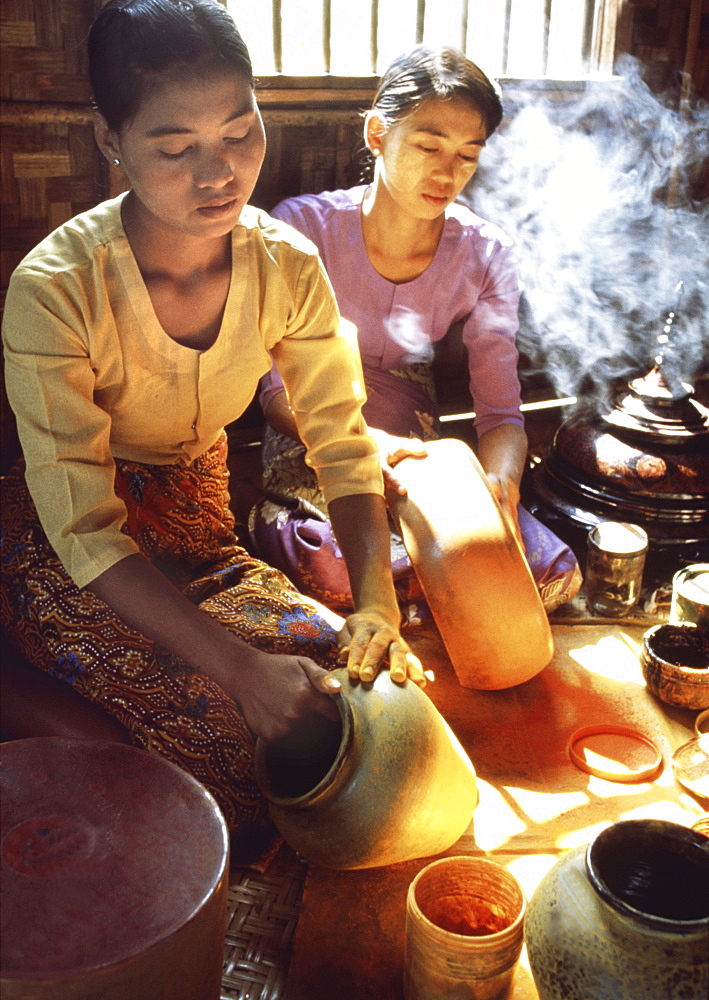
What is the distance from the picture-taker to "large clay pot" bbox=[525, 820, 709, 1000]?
1.38m

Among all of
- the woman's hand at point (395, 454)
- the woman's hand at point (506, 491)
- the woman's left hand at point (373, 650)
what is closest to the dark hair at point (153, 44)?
the woman's hand at point (395, 454)

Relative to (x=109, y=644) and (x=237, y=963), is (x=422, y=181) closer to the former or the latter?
(x=109, y=644)

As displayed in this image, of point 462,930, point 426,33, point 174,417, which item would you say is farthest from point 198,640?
point 426,33

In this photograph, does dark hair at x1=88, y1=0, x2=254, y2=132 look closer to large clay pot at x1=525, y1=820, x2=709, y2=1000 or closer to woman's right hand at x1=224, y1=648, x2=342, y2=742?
woman's right hand at x1=224, y1=648, x2=342, y2=742

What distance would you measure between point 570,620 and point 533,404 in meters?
1.59

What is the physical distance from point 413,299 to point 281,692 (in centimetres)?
185

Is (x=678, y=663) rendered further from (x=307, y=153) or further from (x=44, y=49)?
(x=44, y=49)

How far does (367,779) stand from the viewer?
1.81m

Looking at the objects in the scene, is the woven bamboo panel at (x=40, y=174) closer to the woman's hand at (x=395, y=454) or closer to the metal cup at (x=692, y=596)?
the woman's hand at (x=395, y=454)

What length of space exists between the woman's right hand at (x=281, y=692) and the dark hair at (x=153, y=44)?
3.72ft

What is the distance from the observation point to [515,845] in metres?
2.25

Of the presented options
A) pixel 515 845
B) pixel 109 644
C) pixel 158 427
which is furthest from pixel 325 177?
pixel 515 845

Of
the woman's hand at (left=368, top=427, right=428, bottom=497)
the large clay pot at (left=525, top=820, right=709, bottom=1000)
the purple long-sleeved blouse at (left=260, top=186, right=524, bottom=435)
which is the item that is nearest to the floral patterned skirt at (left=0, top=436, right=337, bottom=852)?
the woman's hand at (left=368, top=427, right=428, bottom=497)

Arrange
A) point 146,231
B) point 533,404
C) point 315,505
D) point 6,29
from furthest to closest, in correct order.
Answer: point 533,404
point 315,505
point 6,29
point 146,231
